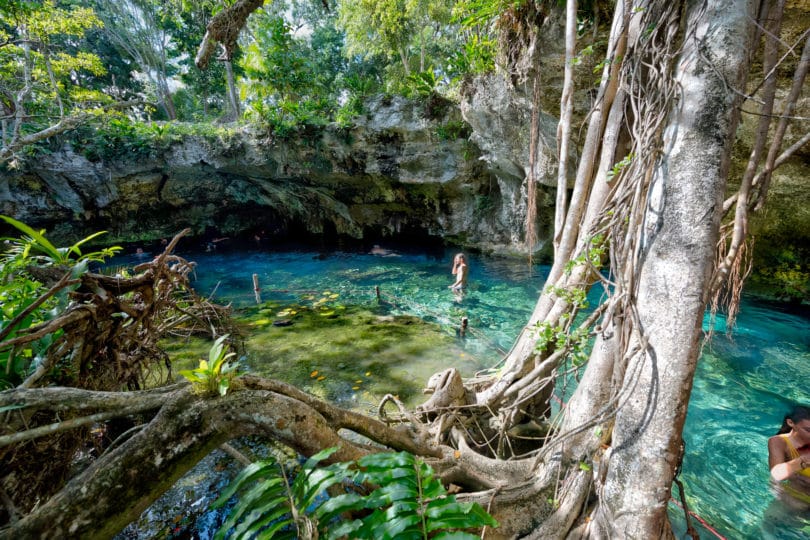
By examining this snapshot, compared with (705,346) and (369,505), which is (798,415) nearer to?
(705,346)

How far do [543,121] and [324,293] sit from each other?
725cm

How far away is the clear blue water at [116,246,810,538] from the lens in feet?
10.1

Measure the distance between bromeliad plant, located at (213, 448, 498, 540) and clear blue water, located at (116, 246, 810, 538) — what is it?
9.18 ft

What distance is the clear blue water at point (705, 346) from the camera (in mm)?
3066

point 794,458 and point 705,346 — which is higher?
point 794,458

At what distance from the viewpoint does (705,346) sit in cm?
562

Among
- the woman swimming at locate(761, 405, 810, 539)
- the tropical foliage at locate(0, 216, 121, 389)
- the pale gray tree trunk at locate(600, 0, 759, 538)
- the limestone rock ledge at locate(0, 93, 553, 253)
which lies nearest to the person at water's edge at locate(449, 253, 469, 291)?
the limestone rock ledge at locate(0, 93, 553, 253)

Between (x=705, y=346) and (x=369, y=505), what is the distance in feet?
23.1

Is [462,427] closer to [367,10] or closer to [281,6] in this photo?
[367,10]

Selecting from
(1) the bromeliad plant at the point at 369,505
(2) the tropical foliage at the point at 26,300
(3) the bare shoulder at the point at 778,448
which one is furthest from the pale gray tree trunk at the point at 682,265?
(2) the tropical foliage at the point at 26,300

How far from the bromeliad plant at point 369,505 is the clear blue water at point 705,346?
110 inches

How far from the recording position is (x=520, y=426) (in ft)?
9.59

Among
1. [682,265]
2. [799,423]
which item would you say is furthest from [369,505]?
[799,423]

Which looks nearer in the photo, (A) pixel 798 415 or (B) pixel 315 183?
(A) pixel 798 415
